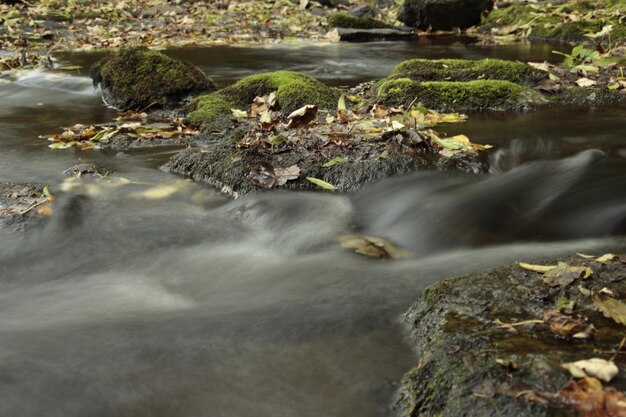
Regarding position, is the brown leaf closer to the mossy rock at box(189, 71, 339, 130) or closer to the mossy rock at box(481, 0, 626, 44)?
the mossy rock at box(189, 71, 339, 130)

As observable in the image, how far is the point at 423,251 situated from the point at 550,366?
167 centimetres

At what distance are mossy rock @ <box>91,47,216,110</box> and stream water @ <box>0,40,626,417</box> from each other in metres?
1.63

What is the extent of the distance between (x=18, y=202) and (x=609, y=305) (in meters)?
3.65

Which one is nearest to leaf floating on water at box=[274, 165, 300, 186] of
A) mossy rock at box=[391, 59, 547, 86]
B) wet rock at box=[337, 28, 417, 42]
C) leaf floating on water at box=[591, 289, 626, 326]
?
leaf floating on water at box=[591, 289, 626, 326]

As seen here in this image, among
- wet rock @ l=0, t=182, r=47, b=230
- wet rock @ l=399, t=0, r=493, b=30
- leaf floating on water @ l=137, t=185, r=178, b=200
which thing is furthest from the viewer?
wet rock @ l=399, t=0, r=493, b=30

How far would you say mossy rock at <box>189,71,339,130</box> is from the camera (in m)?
6.39

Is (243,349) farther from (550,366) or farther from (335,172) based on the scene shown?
(335,172)

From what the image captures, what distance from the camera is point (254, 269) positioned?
360cm

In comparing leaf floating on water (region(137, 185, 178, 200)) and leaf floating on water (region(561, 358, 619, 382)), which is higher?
leaf floating on water (region(561, 358, 619, 382))

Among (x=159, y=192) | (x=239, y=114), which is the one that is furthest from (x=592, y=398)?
(x=239, y=114)

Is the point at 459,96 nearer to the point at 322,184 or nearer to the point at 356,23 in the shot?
the point at 322,184

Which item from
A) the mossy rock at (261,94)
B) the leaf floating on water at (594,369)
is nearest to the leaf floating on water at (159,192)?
the mossy rock at (261,94)

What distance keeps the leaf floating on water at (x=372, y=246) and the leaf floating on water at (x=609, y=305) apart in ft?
4.26

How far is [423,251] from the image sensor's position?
144 inches
